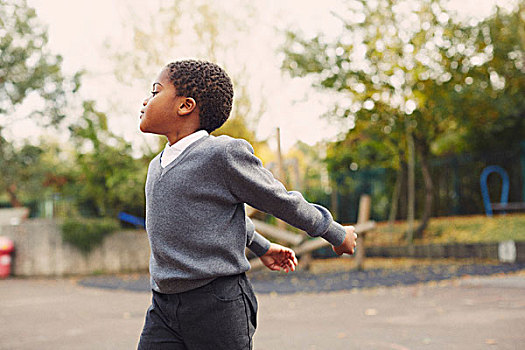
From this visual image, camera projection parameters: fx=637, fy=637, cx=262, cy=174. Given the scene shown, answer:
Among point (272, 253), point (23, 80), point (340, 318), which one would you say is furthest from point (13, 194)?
point (272, 253)

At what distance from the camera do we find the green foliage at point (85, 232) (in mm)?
13484

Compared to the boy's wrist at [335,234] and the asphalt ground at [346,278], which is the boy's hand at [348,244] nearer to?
the boy's wrist at [335,234]

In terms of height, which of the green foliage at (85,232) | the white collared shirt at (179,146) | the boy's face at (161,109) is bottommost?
the green foliage at (85,232)

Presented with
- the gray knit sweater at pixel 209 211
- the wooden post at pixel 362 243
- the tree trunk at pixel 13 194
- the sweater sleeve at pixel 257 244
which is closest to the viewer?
the gray knit sweater at pixel 209 211

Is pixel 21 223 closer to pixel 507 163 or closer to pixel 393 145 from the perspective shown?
pixel 393 145

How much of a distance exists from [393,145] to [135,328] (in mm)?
10859

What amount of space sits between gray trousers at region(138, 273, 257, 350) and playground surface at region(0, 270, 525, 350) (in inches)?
122

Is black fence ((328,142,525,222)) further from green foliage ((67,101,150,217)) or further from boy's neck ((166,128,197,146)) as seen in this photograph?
boy's neck ((166,128,197,146))

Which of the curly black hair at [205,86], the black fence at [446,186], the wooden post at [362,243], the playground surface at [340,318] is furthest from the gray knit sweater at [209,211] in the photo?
the black fence at [446,186]

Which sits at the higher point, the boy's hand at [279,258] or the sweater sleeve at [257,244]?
the sweater sleeve at [257,244]

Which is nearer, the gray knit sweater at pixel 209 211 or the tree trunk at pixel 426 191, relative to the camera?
the gray knit sweater at pixel 209 211

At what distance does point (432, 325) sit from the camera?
19.3ft

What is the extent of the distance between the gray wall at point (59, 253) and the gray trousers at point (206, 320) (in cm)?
1169

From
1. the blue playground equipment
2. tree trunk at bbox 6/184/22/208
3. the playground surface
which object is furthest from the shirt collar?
tree trunk at bbox 6/184/22/208
